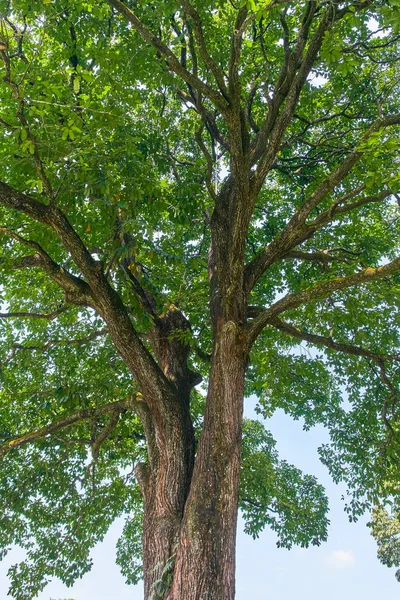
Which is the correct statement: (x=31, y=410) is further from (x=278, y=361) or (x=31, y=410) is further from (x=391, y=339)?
(x=391, y=339)

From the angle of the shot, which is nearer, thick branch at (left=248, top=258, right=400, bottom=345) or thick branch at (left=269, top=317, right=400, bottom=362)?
thick branch at (left=248, top=258, right=400, bottom=345)

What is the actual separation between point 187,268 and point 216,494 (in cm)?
311

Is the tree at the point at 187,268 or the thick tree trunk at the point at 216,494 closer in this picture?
the thick tree trunk at the point at 216,494

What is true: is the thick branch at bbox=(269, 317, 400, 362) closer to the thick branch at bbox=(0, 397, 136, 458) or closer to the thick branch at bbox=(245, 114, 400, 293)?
the thick branch at bbox=(245, 114, 400, 293)

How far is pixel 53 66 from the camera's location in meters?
6.47

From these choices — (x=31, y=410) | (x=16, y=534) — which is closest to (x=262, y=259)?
(x=31, y=410)

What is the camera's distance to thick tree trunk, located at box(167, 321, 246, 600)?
376 centimetres

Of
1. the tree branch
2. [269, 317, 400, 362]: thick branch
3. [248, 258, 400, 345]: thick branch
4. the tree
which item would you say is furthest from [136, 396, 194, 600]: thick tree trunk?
the tree branch

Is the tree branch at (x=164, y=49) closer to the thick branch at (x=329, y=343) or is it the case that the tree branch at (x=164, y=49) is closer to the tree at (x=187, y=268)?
the tree at (x=187, y=268)

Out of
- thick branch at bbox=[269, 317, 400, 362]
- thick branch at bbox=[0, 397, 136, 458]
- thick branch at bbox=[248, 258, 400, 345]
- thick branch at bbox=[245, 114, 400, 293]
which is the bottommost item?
thick branch at bbox=[0, 397, 136, 458]

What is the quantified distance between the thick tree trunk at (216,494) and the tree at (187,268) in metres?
0.02

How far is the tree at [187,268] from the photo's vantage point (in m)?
4.55

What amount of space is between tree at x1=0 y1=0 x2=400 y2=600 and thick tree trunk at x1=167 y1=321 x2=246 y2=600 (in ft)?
0.05

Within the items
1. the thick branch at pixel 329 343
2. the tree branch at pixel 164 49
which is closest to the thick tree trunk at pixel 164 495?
the thick branch at pixel 329 343
